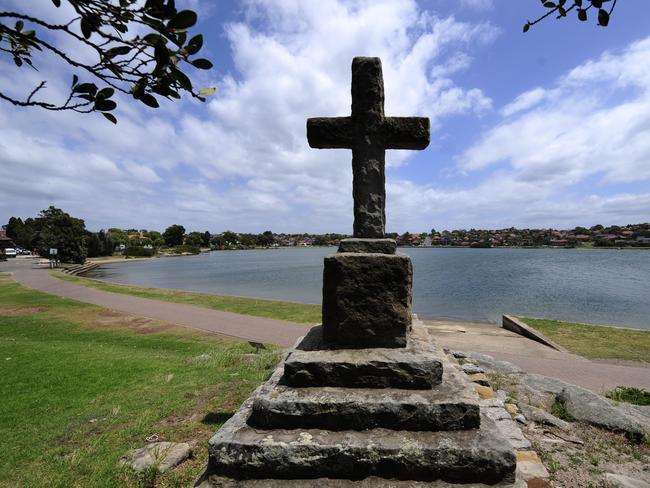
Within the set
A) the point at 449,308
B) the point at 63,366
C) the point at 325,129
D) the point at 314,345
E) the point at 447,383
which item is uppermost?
the point at 325,129

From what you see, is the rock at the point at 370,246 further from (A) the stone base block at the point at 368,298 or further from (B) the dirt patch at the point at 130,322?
(B) the dirt patch at the point at 130,322

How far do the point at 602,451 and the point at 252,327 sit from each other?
35.6 feet

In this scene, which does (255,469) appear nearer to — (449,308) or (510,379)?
(510,379)

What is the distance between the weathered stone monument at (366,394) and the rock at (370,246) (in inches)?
0.4

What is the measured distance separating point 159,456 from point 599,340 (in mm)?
14254

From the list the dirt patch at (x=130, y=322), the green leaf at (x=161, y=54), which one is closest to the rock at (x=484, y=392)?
the green leaf at (x=161, y=54)

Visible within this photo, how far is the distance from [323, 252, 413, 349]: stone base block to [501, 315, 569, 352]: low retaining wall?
1014 centimetres

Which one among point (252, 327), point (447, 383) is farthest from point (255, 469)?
point (252, 327)

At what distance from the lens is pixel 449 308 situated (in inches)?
880

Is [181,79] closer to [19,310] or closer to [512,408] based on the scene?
[512,408]

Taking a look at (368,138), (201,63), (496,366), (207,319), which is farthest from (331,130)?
(207,319)

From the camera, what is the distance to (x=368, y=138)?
382 centimetres

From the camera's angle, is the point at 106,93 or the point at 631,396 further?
the point at 631,396

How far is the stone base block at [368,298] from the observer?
3.33 meters
